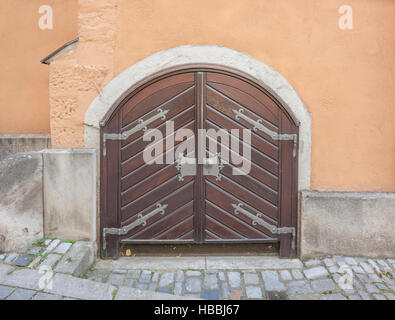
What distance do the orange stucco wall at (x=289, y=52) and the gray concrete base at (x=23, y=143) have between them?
121 centimetres

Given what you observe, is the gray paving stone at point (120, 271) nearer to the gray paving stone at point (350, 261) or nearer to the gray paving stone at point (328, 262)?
the gray paving stone at point (328, 262)

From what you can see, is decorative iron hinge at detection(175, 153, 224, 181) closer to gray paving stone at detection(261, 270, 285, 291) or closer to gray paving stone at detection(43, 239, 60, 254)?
gray paving stone at detection(261, 270, 285, 291)

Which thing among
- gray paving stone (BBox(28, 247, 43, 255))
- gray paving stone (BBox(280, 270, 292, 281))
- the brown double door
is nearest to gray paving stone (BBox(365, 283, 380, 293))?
gray paving stone (BBox(280, 270, 292, 281))

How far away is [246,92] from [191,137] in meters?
0.78

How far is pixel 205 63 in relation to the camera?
3238 mm

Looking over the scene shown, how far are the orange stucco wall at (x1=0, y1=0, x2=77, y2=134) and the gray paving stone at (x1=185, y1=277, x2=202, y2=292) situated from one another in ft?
10.2

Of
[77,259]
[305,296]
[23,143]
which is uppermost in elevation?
[23,143]

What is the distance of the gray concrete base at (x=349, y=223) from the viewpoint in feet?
10.7

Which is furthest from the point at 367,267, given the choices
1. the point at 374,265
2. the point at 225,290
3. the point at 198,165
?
the point at 198,165

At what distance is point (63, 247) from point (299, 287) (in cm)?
241

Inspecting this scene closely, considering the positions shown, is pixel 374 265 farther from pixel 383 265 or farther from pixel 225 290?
pixel 225 290
